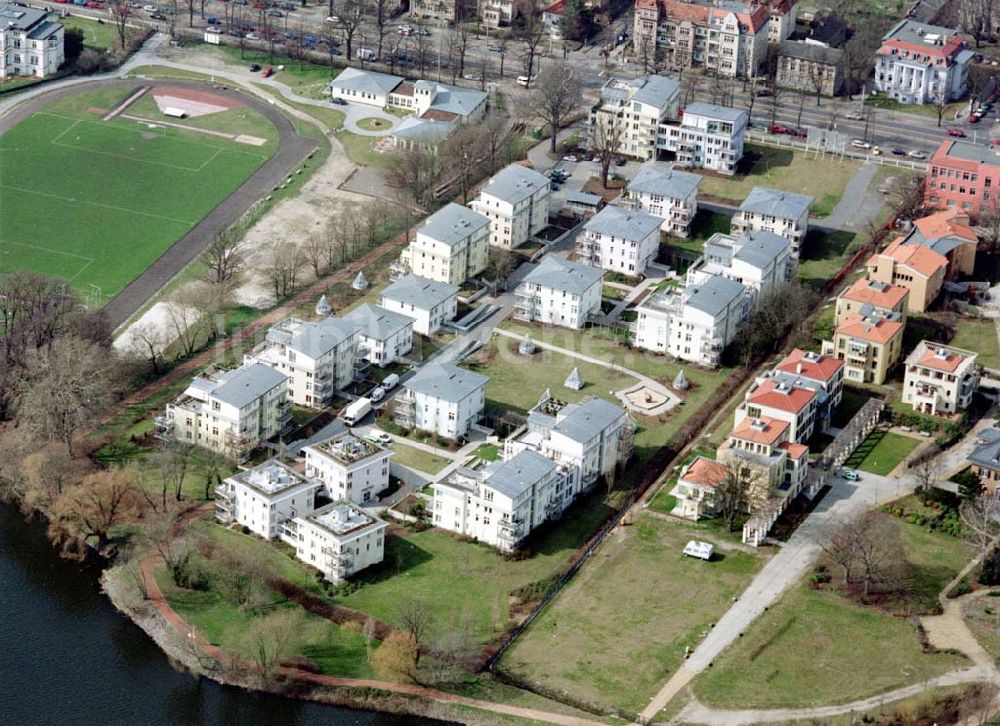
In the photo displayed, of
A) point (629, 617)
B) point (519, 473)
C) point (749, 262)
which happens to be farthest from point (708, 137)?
point (629, 617)

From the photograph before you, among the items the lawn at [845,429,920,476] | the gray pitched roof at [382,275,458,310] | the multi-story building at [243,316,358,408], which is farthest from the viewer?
the gray pitched roof at [382,275,458,310]

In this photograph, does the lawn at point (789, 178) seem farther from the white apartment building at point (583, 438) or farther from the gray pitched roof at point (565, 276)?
the white apartment building at point (583, 438)

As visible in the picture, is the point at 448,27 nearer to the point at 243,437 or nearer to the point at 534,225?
the point at 534,225

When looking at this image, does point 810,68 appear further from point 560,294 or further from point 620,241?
point 560,294

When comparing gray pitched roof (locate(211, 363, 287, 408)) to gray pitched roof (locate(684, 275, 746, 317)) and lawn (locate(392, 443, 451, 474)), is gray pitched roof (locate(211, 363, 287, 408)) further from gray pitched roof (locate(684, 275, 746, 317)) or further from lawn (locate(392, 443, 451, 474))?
gray pitched roof (locate(684, 275, 746, 317))

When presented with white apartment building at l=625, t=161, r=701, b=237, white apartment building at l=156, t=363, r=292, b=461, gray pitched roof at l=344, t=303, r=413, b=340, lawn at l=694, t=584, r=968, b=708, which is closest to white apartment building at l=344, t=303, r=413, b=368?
gray pitched roof at l=344, t=303, r=413, b=340

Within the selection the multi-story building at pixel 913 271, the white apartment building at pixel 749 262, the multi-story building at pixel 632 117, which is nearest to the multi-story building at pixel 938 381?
the multi-story building at pixel 913 271
